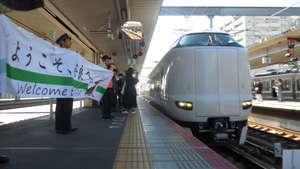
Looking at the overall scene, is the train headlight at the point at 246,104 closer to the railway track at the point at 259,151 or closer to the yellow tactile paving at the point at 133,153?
the railway track at the point at 259,151

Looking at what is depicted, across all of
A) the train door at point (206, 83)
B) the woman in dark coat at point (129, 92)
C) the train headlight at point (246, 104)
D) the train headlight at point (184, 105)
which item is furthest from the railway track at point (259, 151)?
the woman in dark coat at point (129, 92)

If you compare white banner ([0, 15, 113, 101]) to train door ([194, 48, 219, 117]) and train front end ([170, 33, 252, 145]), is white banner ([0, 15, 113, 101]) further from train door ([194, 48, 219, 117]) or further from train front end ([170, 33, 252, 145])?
train door ([194, 48, 219, 117])

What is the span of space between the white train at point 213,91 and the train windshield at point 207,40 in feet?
0.40

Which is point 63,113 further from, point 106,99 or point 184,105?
point 184,105

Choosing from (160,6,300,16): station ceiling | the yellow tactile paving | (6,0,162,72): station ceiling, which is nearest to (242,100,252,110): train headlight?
the yellow tactile paving

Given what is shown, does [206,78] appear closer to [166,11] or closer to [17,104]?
[166,11]

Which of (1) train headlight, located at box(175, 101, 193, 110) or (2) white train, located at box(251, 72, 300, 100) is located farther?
(2) white train, located at box(251, 72, 300, 100)

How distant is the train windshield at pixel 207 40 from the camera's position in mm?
4852

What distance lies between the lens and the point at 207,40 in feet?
16.5

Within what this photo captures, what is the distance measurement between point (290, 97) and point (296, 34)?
9.39m

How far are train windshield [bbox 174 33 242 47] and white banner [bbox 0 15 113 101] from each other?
2559 mm

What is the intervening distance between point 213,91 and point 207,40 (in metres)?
1.38

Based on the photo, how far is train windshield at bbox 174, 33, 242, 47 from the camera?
191 inches

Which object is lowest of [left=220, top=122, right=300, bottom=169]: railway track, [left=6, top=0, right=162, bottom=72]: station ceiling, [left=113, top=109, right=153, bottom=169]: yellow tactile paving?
[left=220, top=122, right=300, bottom=169]: railway track
